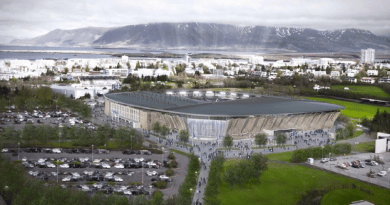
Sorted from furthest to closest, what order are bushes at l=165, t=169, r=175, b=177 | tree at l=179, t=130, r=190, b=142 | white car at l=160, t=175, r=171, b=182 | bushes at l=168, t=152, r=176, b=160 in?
tree at l=179, t=130, r=190, b=142 → bushes at l=168, t=152, r=176, b=160 → bushes at l=165, t=169, r=175, b=177 → white car at l=160, t=175, r=171, b=182

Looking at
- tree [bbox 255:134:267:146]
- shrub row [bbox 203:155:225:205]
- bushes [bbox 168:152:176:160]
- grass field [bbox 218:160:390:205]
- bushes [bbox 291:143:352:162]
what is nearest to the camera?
shrub row [bbox 203:155:225:205]

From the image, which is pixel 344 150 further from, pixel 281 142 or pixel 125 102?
pixel 125 102

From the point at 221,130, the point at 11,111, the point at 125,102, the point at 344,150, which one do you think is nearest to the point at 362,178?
the point at 344,150

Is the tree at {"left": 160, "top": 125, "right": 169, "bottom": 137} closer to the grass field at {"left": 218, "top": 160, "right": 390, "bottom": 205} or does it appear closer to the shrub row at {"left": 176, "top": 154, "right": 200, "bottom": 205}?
the shrub row at {"left": 176, "top": 154, "right": 200, "bottom": 205}

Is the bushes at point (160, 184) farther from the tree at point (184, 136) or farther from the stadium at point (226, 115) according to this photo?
the stadium at point (226, 115)

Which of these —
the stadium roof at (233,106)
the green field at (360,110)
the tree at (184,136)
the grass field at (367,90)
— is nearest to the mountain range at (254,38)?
the grass field at (367,90)

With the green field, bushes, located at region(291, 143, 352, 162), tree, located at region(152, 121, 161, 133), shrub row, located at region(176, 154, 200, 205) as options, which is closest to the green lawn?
bushes, located at region(291, 143, 352, 162)
